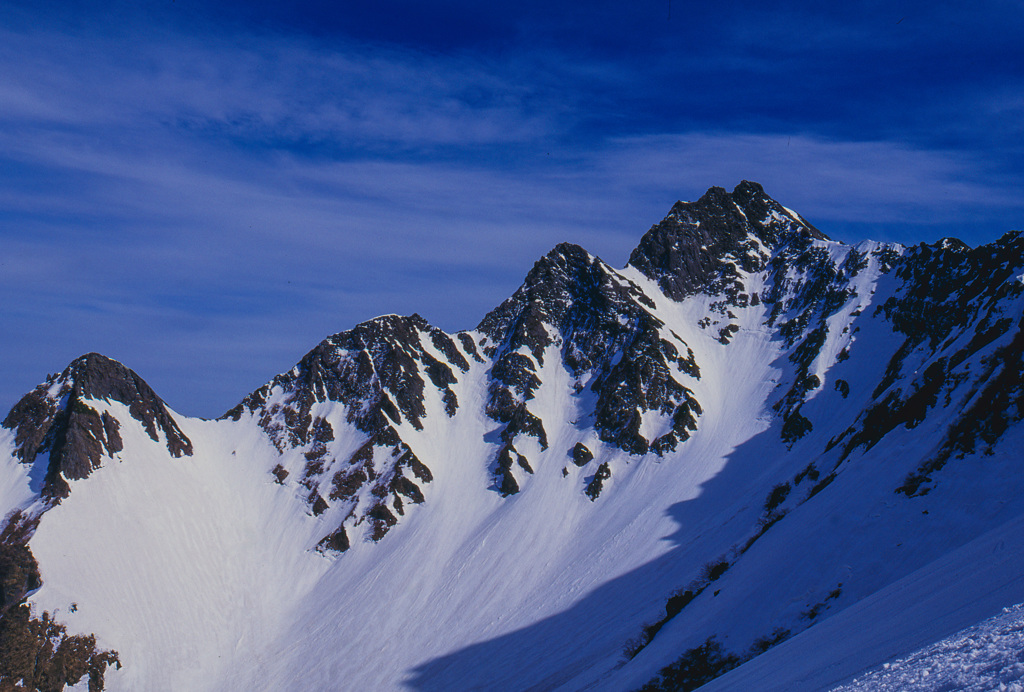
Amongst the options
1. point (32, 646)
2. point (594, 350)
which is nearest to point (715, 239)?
point (594, 350)

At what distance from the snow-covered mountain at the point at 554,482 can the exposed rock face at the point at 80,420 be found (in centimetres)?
45

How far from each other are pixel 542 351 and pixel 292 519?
56235mm

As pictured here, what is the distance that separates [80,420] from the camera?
351ft

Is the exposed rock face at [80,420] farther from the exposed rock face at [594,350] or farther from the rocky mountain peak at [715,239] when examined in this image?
the rocky mountain peak at [715,239]

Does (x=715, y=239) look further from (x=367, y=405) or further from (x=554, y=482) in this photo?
(x=367, y=405)

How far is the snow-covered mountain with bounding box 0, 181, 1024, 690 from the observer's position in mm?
55844

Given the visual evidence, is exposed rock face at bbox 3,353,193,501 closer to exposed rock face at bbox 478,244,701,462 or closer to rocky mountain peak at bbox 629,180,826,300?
exposed rock face at bbox 478,244,701,462

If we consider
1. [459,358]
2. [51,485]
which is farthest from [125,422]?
[459,358]

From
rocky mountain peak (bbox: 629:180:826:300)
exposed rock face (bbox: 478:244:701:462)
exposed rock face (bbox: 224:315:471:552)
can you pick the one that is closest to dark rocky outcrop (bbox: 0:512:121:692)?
exposed rock face (bbox: 224:315:471:552)

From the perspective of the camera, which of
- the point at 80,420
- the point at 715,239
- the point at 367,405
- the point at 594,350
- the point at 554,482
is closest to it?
the point at 80,420

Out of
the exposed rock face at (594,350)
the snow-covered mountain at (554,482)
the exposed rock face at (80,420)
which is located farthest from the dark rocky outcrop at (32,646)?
the exposed rock face at (594,350)

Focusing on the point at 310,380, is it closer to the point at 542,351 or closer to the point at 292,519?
the point at 292,519

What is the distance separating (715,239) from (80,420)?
132284 mm

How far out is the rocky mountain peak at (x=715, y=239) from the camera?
497ft
